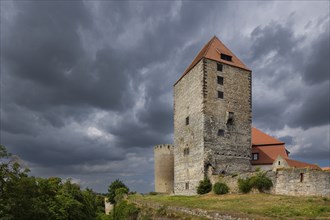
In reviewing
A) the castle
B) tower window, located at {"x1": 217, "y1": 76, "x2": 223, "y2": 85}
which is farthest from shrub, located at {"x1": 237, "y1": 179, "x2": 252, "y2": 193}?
tower window, located at {"x1": 217, "y1": 76, "x2": 223, "y2": 85}

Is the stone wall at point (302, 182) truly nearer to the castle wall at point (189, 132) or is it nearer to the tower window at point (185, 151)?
the castle wall at point (189, 132)

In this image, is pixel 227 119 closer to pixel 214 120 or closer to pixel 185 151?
pixel 214 120

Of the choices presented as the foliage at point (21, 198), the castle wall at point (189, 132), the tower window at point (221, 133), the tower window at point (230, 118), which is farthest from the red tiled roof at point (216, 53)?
the foliage at point (21, 198)

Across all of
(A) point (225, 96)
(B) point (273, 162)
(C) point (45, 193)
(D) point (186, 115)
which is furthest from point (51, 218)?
(B) point (273, 162)

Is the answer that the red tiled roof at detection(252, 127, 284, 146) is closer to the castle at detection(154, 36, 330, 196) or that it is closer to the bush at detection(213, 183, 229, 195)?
the castle at detection(154, 36, 330, 196)

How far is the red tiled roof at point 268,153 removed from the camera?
33.6 m

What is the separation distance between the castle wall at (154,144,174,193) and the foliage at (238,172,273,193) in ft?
58.5

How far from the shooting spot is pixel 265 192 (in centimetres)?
2419

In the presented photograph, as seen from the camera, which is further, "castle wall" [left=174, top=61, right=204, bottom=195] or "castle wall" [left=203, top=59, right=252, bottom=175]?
"castle wall" [left=174, top=61, right=204, bottom=195]

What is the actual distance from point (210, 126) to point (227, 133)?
7.05ft

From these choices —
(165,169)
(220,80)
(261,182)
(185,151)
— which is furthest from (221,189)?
(165,169)

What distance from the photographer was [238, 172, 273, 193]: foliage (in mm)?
24116

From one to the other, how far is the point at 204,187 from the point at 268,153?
9701mm

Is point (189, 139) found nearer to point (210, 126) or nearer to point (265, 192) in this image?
point (210, 126)
